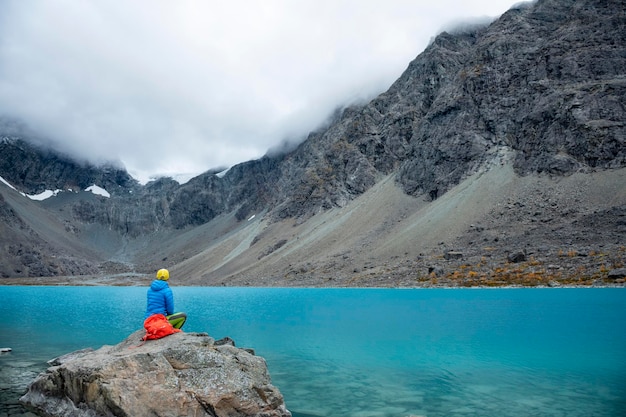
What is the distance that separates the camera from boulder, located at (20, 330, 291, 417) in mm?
10695

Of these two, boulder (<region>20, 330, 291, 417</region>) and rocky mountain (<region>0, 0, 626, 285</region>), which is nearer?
boulder (<region>20, 330, 291, 417</region>)

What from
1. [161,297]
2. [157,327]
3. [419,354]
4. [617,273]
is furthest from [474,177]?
[157,327]

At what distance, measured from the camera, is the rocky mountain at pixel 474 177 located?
75.1m

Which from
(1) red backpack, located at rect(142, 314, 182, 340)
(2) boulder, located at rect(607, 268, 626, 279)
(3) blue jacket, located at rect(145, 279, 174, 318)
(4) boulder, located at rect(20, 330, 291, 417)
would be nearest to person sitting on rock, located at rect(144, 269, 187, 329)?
(3) blue jacket, located at rect(145, 279, 174, 318)

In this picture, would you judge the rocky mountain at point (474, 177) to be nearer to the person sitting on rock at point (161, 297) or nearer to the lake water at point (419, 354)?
the lake water at point (419, 354)

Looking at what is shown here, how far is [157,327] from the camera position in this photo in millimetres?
13469

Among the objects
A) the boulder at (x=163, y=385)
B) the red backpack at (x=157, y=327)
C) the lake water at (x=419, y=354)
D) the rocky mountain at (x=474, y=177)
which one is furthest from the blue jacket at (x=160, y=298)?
the rocky mountain at (x=474, y=177)

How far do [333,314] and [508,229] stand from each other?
54.0 metres

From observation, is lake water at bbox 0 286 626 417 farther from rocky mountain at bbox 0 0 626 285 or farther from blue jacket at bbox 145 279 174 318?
rocky mountain at bbox 0 0 626 285

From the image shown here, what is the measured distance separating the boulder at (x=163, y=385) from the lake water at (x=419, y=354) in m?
1.73

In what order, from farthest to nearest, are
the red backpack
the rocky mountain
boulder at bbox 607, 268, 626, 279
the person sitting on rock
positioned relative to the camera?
the rocky mountain → boulder at bbox 607, 268, 626, 279 → the person sitting on rock → the red backpack

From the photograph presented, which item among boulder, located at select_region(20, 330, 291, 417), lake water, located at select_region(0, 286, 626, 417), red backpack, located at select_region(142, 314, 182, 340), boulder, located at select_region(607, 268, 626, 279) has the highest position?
red backpack, located at select_region(142, 314, 182, 340)

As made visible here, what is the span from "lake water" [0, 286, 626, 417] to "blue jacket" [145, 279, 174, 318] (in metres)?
4.43

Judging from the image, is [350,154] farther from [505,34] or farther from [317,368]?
[317,368]
